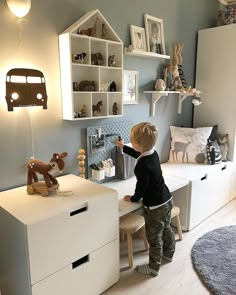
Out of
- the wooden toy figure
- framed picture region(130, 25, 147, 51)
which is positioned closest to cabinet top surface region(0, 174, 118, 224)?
the wooden toy figure

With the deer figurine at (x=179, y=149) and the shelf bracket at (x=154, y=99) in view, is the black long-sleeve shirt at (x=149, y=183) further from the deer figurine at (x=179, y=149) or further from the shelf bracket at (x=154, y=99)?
the deer figurine at (x=179, y=149)

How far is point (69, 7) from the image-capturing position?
1790 mm

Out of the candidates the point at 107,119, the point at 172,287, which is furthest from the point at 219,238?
the point at 107,119

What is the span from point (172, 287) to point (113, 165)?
100cm

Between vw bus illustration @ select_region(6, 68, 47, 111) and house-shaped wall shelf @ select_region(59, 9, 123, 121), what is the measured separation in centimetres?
21

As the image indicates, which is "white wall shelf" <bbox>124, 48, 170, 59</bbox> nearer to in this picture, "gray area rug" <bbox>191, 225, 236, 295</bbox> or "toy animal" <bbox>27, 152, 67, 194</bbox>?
"toy animal" <bbox>27, 152, 67, 194</bbox>

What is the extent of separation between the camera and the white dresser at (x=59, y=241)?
129 centimetres

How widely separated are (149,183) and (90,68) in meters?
0.96

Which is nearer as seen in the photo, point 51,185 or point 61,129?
point 51,185

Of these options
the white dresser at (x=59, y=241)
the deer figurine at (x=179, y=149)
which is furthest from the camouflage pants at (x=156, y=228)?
the deer figurine at (x=179, y=149)

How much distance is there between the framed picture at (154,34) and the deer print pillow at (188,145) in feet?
2.83

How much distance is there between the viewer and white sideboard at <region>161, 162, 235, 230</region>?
2395 mm

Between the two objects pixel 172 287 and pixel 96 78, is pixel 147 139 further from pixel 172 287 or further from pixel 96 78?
pixel 172 287

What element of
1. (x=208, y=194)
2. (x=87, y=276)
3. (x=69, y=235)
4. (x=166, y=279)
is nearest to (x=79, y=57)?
(x=69, y=235)
